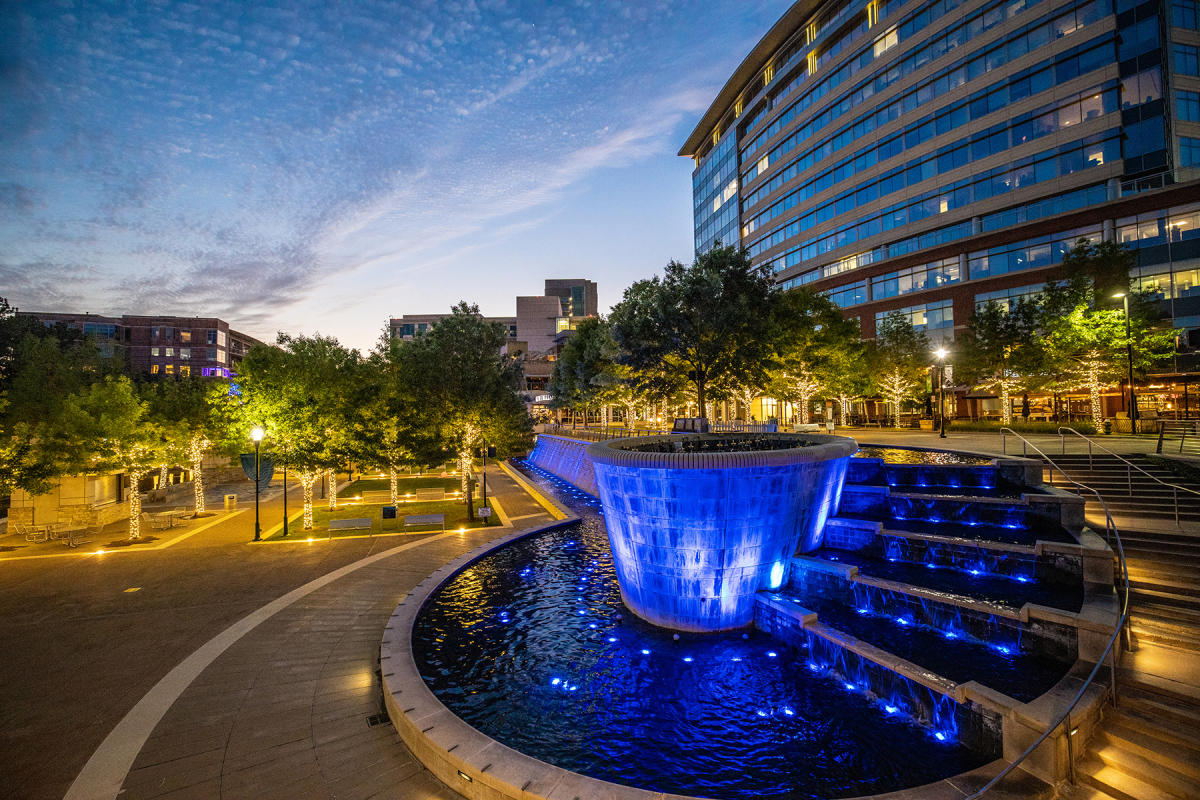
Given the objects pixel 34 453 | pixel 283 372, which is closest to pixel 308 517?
pixel 283 372

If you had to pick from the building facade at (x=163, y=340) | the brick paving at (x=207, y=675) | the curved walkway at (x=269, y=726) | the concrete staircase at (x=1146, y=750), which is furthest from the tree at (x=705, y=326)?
the building facade at (x=163, y=340)

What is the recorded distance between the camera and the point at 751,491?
10266 mm

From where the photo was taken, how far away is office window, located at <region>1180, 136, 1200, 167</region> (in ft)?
115

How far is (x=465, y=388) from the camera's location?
909 inches

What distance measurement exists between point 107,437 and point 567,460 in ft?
86.6

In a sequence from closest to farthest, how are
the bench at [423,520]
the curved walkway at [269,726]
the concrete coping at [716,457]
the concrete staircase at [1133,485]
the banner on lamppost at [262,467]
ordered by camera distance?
the curved walkway at [269,726], the concrete coping at [716,457], the concrete staircase at [1133,485], the bench at [423,520], the banner on lamppost at [262,467]

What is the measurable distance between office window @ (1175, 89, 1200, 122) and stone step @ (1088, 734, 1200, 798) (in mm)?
52712

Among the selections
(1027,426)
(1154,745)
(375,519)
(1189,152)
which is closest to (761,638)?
(1154,745)

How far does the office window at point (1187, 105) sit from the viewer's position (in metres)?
35.0

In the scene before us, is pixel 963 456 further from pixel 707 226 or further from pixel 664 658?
pixel 707 226

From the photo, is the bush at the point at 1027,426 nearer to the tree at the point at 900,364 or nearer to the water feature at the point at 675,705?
the tree at the point at 900,364

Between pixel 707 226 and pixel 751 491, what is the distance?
271ft

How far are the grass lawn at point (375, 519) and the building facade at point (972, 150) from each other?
64.9 feet

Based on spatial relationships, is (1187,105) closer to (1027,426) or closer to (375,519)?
(1027,426)
